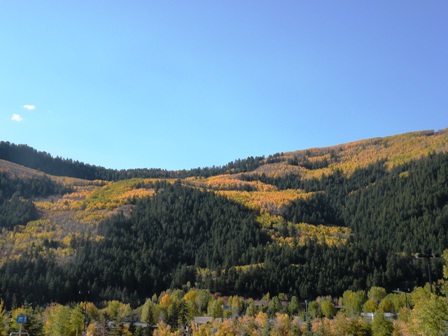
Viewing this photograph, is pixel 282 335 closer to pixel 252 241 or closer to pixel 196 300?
pixel 196 300

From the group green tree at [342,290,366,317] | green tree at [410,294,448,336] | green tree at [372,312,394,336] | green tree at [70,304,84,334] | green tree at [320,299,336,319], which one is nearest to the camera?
green tree at [410,294,448,336]

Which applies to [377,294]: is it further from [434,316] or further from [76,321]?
[434,316]

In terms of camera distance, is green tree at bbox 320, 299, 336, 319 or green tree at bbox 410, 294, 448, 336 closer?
green tree at bbox 410, 294, 448, 336

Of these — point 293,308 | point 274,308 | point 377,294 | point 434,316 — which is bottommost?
point 293,308

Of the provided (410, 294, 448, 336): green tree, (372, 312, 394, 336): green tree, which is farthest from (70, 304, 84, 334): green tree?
(410, 294, 448, 336): green tree

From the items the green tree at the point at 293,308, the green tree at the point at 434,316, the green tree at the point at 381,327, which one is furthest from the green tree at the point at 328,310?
the green tree at the point at 434,316

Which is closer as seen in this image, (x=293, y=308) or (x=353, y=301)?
(x=353, y=301)

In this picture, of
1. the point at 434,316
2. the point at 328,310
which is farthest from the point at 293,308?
the point at 434,316

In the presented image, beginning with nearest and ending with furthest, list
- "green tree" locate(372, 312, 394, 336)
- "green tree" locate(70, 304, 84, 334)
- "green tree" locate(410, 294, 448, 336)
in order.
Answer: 1. "green tree" locate(410, 294, 448, 336)
2. "green tree" locate(372, 312, 394, 336)
3. "green tree" locate(70, 304, 84, 334)

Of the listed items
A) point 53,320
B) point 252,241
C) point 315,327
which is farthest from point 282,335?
point 252,241

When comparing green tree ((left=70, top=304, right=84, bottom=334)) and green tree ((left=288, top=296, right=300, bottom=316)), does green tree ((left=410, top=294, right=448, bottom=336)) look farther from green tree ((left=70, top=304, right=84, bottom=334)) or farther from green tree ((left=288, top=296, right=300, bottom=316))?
green tree ((left=288, top=296, right=300, bottom=316))

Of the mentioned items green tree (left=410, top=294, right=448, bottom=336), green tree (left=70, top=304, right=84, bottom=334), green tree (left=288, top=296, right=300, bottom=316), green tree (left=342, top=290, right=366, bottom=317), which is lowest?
green tree (left=288, top=296, right=300, bottom=316)

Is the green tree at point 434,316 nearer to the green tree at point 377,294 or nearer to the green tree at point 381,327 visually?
the green tree at point 381,327

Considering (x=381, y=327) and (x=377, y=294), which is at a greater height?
(x=381, y=327)
